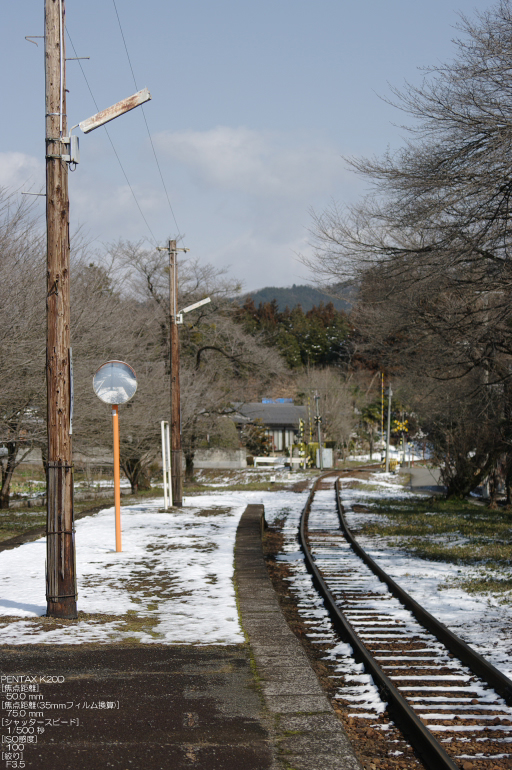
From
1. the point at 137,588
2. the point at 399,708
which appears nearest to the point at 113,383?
the point at 137,588

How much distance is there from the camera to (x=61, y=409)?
7.47 meters

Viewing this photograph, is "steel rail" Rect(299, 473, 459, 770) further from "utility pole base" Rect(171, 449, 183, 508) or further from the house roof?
the house roof

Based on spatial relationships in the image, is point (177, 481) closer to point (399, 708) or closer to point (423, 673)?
point (423, 673)

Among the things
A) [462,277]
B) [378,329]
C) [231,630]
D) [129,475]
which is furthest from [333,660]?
[129,475]

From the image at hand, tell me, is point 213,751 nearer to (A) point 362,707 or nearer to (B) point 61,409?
(A) point 362,707

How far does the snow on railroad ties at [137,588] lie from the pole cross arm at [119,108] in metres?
4.99

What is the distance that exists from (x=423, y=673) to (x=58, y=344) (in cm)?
457

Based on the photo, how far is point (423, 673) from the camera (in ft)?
21.3

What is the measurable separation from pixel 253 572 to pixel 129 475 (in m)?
23.0

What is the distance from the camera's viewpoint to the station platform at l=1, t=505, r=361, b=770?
13.8 feet

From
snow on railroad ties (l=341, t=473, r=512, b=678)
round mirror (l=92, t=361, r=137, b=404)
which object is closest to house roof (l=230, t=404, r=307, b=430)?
snow on railroad ties (l=341, t=473, r=512, b=678)

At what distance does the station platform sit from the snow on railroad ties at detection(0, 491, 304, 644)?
0.45m

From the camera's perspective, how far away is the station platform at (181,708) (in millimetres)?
4199

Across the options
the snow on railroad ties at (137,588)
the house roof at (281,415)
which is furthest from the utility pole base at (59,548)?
the house roof at (281,415)
